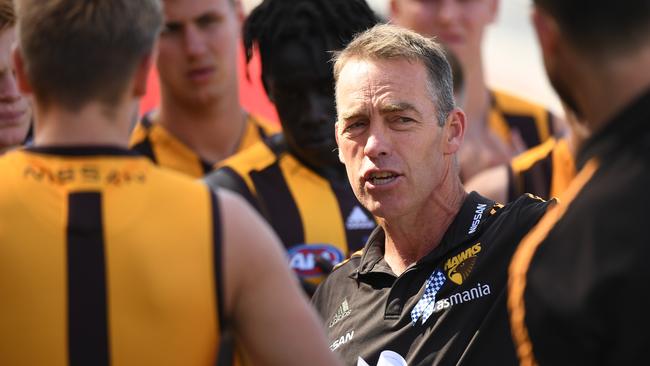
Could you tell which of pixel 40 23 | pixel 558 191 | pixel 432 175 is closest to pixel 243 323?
pixel 40 23

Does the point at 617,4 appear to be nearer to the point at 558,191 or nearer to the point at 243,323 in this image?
the point at 243,323

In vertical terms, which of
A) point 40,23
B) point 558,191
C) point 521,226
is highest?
point 40,23

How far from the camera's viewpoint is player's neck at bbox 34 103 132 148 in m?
2.77

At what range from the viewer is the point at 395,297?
12.1ft

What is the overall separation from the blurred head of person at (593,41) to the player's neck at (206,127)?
3984 millimetres

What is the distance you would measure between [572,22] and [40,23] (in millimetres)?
1118

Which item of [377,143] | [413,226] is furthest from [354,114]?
[413,226]

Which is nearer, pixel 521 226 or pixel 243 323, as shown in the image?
pixel 243 323

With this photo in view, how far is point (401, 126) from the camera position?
154 inches

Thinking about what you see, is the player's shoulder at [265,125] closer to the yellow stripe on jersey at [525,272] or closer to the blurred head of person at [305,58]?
the blurred head of person at [305,58]

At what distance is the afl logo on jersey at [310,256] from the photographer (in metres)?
5.31

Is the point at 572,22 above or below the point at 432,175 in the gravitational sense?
above

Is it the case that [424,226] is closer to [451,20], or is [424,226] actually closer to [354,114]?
[354,114]

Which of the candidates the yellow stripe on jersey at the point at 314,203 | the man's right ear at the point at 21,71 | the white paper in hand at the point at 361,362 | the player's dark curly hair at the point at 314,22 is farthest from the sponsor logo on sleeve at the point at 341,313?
the player's dark curly hair at the point at 314,22
